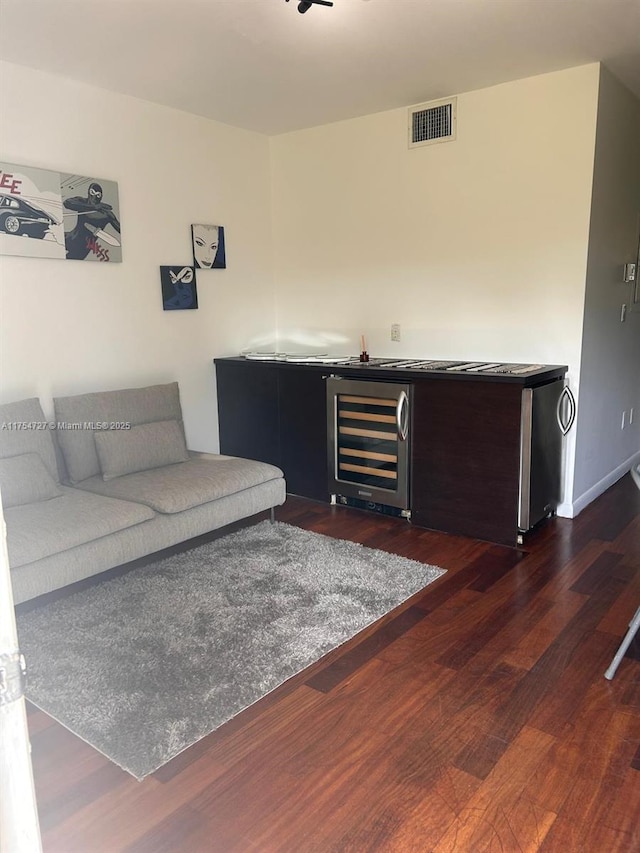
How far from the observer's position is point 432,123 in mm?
3943

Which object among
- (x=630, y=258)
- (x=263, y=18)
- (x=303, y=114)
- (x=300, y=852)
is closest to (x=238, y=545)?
(x=300, y=852)

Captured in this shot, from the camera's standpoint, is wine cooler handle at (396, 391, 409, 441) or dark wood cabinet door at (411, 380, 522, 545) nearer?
dark wood cabinet door at (411, 380, 522, 545)

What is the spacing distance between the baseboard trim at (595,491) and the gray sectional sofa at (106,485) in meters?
1.69

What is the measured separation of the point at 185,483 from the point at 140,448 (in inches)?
16.9

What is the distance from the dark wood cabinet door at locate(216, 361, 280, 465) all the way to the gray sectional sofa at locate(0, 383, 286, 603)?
594 mm

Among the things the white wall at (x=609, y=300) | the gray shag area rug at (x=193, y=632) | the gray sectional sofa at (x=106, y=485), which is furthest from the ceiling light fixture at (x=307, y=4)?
the gray shag area rug at (x=193, y=632)

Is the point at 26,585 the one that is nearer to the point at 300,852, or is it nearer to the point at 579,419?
the point at 300,852

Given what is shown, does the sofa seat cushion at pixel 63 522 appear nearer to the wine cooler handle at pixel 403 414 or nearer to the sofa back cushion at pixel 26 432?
the sofa back cushion at pixel 26 432

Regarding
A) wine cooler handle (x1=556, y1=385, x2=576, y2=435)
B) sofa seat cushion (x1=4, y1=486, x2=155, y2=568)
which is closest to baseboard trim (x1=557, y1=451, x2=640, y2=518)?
wine cooler handle (x1=556, y1=385, x2=576, y2=435)

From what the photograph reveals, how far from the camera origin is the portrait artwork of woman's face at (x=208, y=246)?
4266 millimetres

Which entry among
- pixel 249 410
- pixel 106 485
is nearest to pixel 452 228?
pixel 249 410

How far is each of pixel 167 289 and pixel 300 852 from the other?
3326 mm

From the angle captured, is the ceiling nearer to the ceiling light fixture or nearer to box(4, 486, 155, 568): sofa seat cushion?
the ceiling light fixture

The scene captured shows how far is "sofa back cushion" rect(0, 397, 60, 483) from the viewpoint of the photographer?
3.08 meters
